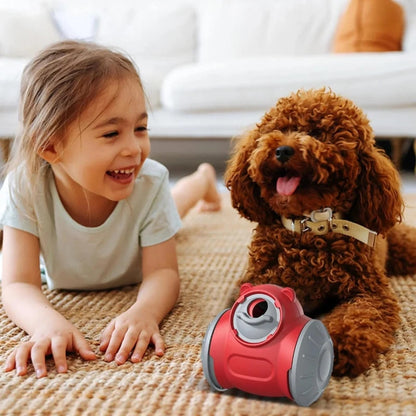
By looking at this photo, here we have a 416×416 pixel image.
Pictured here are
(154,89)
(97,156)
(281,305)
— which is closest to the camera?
(281,305)

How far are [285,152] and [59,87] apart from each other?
1.38ft

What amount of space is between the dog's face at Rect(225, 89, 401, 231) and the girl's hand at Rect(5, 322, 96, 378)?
36 centimetres

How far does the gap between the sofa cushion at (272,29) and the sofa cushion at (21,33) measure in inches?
35.2

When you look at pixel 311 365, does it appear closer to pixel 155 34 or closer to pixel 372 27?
pixel 372 27

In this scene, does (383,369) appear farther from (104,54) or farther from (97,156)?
(104,54)

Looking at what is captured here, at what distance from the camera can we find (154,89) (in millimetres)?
2670

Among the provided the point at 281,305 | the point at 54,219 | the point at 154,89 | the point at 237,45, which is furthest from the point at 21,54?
the point at 281,305

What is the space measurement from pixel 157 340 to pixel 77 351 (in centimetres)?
12

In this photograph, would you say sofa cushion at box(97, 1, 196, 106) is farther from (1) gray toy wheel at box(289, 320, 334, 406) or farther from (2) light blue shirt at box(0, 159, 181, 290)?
(1) gray toy wheel at box(289, 320, 334, 406)

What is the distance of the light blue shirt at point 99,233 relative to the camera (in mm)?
1100

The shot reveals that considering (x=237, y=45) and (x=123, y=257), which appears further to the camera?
(x=237, y=45)

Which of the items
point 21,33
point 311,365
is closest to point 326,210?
point 311,365

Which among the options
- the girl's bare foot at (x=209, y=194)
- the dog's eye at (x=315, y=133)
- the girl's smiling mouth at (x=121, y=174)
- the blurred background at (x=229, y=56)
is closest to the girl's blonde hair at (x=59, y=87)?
the girl's smiling mouth at (x=121, y=174)

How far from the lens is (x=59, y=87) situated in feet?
3.16
